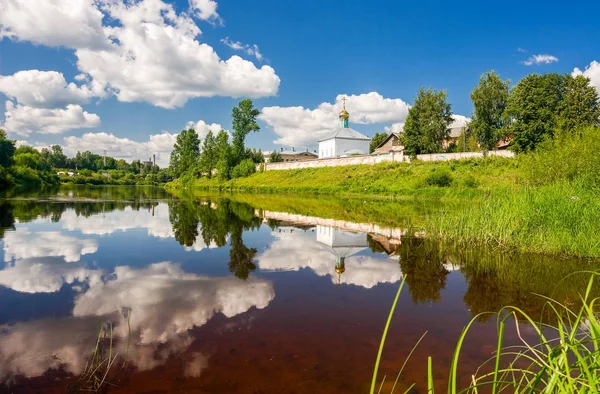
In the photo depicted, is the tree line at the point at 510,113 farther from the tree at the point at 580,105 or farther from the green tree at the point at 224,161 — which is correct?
the green tree at the point at 224,161

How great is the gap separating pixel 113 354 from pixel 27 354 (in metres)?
0.89

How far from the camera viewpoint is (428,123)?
4622cm

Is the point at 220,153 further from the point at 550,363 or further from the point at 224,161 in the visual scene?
the point at 550,363

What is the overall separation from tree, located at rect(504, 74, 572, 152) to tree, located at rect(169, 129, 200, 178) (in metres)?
56.9

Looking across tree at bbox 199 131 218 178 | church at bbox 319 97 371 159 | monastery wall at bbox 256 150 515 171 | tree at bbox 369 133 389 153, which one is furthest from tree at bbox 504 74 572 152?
tree at bbox 199 131 218 178

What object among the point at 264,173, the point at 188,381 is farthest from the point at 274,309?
the point at 264,173

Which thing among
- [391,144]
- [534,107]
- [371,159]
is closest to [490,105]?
[534,107]

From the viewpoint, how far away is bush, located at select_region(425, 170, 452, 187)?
32219 mm

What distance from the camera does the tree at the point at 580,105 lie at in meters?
37.3

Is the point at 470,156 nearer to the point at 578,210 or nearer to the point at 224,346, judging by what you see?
the point at 578,210

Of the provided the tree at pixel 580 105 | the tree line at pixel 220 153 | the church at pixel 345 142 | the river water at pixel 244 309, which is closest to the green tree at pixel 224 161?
the tree line at pixel 220 153

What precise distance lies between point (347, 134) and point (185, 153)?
36.2 m

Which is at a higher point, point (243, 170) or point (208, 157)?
point (208, 157)

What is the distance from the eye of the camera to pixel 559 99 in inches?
1588
